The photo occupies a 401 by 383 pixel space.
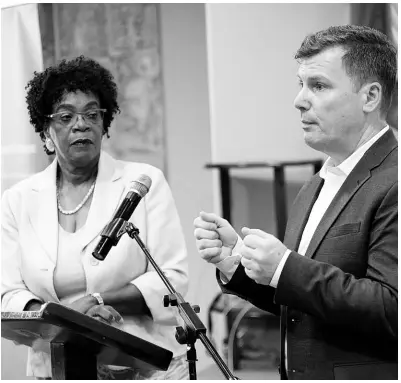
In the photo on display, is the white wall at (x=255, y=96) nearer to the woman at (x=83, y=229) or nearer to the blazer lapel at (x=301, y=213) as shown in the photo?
the woman at (x=83, y=229)

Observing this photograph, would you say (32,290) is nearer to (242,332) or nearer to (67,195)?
(67,195)

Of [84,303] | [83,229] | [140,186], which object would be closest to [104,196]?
[83,229]

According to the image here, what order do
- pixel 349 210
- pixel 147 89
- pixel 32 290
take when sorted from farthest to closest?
pixel 147 89 → pixel 32 290 → pixel 349 210

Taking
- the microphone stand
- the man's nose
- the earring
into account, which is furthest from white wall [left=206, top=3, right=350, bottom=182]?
the microphone stand

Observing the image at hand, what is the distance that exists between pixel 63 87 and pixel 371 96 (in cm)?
121

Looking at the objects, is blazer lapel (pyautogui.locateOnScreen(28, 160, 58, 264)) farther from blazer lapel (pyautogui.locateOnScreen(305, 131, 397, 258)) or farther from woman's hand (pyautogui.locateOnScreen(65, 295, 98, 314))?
blazer lapel (pyautogui.locateOnScreen(305, 131, 397, 258))

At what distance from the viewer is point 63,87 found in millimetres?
2732

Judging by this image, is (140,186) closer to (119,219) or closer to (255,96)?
(119,219)

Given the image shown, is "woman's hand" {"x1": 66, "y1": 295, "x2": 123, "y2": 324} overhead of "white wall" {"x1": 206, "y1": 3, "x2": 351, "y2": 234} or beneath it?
beneath

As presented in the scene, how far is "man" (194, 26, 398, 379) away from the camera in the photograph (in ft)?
6.27

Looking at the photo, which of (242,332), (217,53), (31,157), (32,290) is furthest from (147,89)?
(242,332)

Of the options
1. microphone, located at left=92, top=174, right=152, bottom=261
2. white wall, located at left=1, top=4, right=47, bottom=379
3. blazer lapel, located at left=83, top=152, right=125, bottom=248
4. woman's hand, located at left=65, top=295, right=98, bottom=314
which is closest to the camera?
microphone, located at left=92, top=174, right=152, bottom=261

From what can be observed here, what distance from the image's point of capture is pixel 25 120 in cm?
279

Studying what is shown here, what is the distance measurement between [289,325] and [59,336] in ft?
2.29
